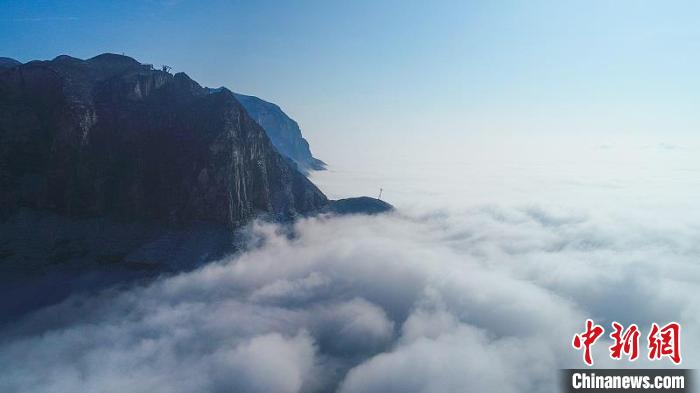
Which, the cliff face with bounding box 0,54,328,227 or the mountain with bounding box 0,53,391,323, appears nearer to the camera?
the mountain with bounding box 0,53,391,323

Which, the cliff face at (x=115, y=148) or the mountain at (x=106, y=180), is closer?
the mountain at (x=106, y=180)

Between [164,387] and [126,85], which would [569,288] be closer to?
[164,387]

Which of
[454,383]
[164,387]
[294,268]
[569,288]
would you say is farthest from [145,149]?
[569,288]

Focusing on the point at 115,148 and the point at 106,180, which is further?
the point at 115,148
